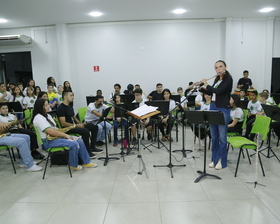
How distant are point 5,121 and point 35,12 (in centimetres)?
391

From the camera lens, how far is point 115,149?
445 centimetres

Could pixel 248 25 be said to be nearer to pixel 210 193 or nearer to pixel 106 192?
pixel 210 193

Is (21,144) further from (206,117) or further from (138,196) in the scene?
(206,117)

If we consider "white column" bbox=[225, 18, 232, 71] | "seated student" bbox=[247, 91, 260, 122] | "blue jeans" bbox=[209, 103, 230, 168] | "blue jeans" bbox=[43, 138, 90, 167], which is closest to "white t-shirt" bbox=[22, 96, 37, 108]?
"blue jeans" bbox=[43, 138, 90, 167]

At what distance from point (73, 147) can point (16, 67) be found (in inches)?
258

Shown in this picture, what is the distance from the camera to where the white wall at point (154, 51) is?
291 inches

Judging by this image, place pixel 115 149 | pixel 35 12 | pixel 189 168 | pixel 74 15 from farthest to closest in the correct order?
pixel 74 15 < pixel 35 12 < pixel 115 149 < pixel 189 168

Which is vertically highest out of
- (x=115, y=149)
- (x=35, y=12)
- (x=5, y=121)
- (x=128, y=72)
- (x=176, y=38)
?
(x=35, y=12)

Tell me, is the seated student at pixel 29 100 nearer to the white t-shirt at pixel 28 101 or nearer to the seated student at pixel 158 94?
the white t-shirt at pixel 28 101

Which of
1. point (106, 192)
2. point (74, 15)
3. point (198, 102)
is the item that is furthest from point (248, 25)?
point (106, 192)

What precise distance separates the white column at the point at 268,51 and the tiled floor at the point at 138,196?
493 centimetres

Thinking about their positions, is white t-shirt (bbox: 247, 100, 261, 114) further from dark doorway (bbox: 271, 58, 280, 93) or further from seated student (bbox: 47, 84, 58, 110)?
seated student (bbox: 47, 84, 58, 110)

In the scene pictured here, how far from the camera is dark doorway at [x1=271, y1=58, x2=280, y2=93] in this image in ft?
24.7

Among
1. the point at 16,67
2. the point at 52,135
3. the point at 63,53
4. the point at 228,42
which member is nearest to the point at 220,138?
the point at 52,135
